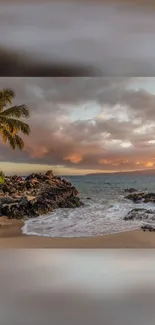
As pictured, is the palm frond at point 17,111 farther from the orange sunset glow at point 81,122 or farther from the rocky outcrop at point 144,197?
the rocky outcrop at point 144,197

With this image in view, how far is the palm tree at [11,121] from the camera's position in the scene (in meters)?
5.62

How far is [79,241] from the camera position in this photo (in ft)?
17.9

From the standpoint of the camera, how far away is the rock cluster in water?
5.74 metres

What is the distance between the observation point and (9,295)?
2.56 meters

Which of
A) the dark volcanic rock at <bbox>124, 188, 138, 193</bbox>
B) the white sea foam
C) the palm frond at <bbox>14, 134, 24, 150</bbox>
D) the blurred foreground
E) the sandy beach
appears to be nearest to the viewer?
the blurred foreground

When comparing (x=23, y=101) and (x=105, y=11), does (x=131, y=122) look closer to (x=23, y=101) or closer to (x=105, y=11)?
(x=23, y=101)

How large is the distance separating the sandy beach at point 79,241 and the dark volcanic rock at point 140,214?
8.7 inches

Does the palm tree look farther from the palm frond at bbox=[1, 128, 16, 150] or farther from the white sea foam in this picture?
the white sea foam

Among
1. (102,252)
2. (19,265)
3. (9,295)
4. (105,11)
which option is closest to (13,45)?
(105,11)

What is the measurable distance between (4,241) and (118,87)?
2.65 m

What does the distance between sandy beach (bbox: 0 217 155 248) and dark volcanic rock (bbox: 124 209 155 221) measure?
0.22 meters

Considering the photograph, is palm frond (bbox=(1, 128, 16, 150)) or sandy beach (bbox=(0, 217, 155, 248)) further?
palm frond (bbox=(1, 128, 16, 150))

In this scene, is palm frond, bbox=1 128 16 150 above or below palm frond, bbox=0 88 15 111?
below

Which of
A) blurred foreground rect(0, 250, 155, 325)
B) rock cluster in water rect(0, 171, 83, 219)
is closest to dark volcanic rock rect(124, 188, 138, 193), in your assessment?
rock cluster in water rect(0, 171, 83, 219)
